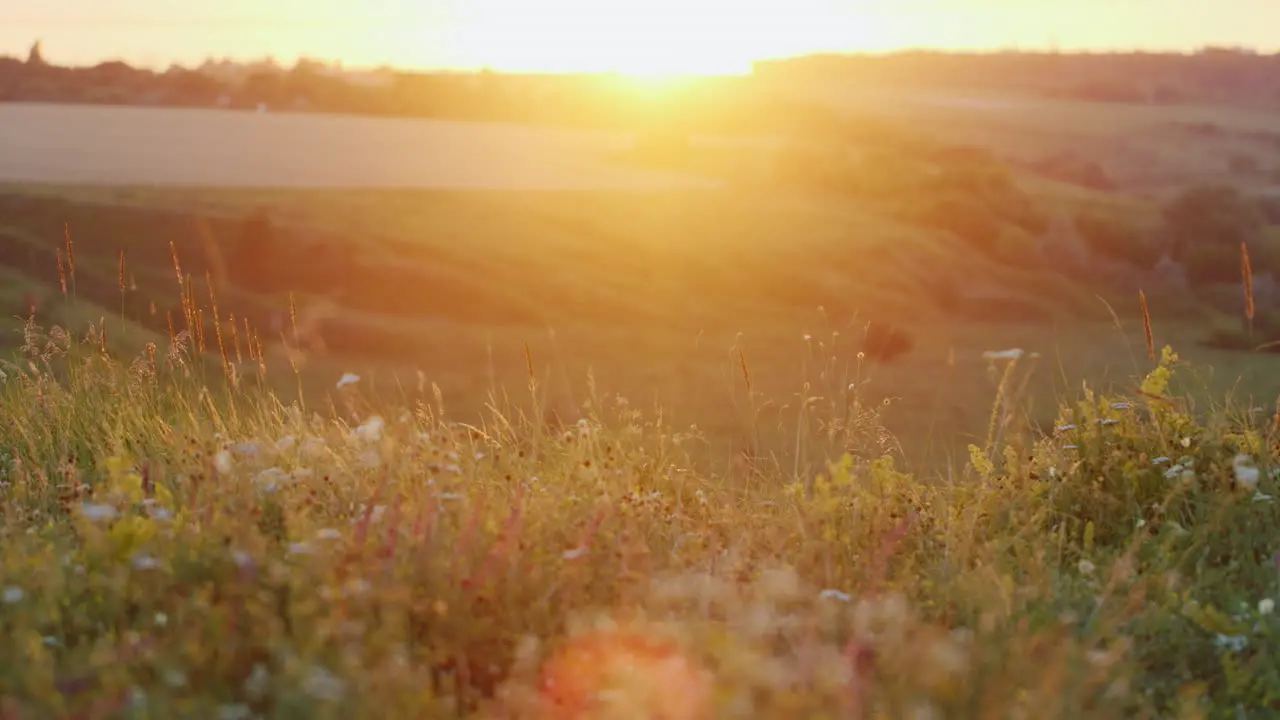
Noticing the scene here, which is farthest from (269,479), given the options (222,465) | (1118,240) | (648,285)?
(1118,240)

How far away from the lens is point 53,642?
9.25 feet

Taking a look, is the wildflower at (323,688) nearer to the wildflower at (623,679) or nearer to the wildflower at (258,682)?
the wildflower at (258,682)

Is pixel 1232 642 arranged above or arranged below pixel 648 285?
above

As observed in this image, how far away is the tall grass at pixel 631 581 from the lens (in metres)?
2.65

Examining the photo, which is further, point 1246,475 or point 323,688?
point 1246,475

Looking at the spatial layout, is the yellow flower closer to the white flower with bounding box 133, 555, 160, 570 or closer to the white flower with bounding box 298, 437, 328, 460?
the white flower with bounding box 133, 555, 160, 570

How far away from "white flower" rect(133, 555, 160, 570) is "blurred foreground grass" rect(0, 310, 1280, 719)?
1.6 inches

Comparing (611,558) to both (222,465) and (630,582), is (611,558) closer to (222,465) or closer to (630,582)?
(630,582)

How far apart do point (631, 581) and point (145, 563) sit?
133 centimetres

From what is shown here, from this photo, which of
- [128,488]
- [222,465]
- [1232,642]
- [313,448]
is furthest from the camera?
[313,448]

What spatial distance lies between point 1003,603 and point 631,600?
1.10 metres

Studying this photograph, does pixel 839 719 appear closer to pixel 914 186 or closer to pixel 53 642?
pixel 53 642

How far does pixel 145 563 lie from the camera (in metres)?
2.86

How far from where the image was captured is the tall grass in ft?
8.69
